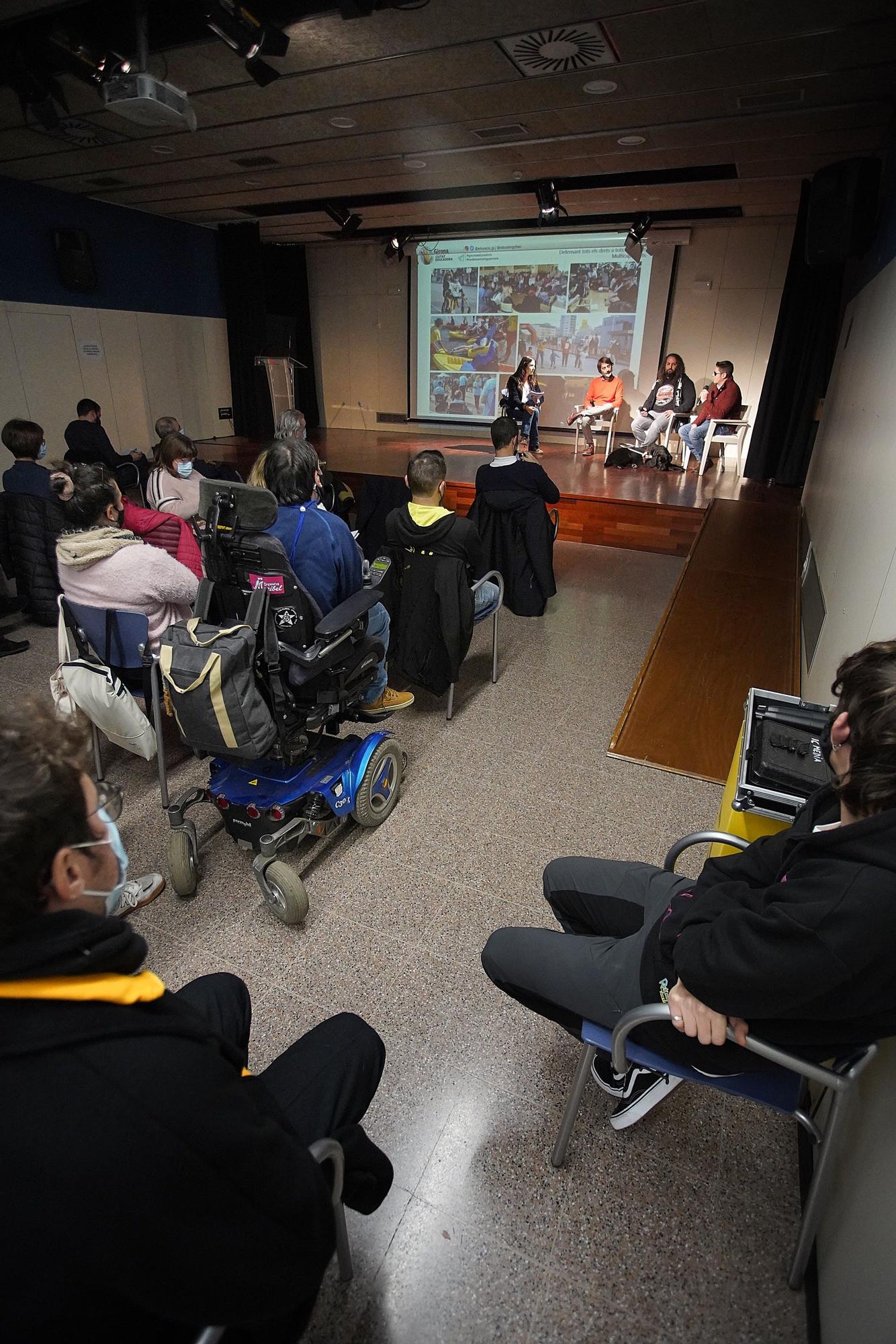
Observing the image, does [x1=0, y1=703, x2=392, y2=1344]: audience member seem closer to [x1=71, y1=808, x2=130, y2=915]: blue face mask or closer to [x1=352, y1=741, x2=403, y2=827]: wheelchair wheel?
[x1=71, y1=808, x2=130, y2=915]: blue face mask

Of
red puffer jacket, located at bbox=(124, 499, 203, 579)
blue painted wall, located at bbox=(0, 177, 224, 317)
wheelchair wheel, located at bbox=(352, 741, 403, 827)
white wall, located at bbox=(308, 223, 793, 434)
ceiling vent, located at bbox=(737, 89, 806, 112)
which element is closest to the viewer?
wheelchair wheel, located at bbox=(352, 741, 403, 827)

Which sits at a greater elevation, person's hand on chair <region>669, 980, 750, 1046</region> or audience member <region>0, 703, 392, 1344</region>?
audience member <region>0, 703, 392, 1344</region>

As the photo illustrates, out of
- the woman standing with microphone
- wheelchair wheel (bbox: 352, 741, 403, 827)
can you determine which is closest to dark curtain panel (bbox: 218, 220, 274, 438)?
the woman standing with microphone

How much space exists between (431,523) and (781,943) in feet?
7.06

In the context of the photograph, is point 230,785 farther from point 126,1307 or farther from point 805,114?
point 805,114

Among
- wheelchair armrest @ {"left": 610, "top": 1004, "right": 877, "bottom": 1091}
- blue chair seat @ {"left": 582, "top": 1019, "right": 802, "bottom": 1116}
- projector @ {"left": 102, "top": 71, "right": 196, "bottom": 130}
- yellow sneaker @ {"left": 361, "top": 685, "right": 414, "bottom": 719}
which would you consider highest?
projector @ {"left": 102, "top": 71, "right": 196, "bottom": 130}

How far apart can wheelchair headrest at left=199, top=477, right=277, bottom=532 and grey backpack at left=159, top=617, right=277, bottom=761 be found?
0.99 feet

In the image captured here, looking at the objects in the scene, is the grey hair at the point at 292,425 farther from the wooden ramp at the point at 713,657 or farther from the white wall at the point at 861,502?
the white wall at the point at 861,502

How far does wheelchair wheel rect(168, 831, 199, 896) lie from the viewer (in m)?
1.93

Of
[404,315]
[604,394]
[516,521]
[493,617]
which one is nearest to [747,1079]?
[493,617]

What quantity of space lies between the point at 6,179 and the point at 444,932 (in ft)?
29.8

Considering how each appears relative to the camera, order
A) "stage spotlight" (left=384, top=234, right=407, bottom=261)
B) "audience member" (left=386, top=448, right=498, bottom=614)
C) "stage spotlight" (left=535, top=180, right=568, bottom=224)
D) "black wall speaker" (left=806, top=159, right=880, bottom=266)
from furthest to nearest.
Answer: "stage spotlight" (left=384, top=234, right=407, bottom=261) < "stage spotlight" (left=535, top=180, right=568, bottom=224) < "black wall speaker" (left=806, top=159, right=880, bottom=266) < "audience member" (left=386, top=448, right=498, bottom=614)

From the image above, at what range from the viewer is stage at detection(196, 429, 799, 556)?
584 centimetres

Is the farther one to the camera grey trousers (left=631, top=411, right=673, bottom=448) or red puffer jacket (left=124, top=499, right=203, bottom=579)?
grey trousers (left=631, top=411, right=673, bottom=448)
